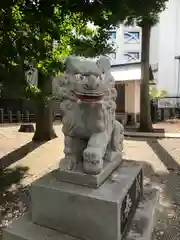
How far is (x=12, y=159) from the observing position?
5590mm

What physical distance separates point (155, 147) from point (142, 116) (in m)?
2.56

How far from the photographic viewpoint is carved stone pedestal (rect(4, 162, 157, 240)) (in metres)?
1.96

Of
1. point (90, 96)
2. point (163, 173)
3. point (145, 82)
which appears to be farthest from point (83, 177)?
point (145, 82)

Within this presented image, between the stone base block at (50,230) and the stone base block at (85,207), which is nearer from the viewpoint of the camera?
the stone base block at (85,207)

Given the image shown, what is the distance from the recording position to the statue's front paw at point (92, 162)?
81.4 inches

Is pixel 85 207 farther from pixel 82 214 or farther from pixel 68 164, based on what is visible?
pixel 68 164

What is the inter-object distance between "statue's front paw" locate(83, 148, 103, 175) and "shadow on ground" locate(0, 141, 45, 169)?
3.37 m

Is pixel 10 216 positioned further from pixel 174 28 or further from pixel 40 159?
pixel 174 28

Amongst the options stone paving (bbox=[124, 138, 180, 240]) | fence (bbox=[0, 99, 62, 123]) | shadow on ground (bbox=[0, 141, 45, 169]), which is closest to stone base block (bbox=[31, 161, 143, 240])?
stone paving (bbox=[124, 138, 180, 240])

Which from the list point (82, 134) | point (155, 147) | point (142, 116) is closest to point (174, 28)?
point (142, 116)

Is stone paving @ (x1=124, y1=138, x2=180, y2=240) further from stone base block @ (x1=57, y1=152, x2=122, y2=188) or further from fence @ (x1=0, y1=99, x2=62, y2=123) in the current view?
fence @ (x1=0, y1=99, x2=62, y2=123)

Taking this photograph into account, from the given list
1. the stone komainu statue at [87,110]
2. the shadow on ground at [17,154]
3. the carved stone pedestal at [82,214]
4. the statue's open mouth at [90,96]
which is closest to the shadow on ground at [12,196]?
the shadow on ground at [17,154]

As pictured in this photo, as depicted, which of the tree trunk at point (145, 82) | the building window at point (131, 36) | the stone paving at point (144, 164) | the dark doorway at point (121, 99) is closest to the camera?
the stone paving at point (144, 164)

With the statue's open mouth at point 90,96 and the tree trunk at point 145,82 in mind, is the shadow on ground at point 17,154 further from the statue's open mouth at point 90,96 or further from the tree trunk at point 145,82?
the tree trunk at point 145,82
